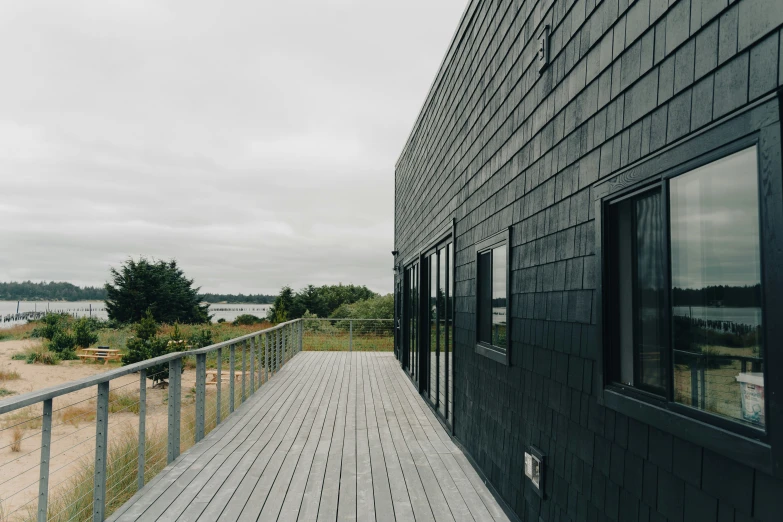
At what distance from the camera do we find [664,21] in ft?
5.62

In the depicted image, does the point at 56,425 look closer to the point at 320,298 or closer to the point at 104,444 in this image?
the point at 104,444

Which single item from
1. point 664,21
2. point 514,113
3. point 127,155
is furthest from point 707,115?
point 127,155

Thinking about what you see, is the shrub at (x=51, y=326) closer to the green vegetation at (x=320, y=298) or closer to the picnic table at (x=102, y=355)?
the picnic table at (x=102, y=355)

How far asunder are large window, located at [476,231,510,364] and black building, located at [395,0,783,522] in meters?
0.04

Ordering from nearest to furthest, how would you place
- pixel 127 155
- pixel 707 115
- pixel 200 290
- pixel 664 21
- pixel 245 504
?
pixel 707 115 → pixel 664 21 → pixel 245 504 → pixel 200 290 → pixel 127 155

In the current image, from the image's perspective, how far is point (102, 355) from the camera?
16.9 meters

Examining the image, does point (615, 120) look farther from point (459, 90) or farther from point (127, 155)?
point (127, 155)

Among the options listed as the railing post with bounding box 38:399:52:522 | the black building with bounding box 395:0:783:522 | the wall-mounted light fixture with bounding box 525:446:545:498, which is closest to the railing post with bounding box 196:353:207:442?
the railing post with bounding box 38:399:52:522

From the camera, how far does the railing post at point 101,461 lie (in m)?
2.88

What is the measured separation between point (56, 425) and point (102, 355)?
480 inches

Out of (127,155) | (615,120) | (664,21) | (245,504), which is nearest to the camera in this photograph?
(664,21)

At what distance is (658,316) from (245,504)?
2.73m

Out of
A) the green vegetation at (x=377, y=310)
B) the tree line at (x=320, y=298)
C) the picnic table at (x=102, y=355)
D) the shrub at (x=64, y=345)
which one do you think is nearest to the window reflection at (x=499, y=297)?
the picnic table at (x=102, y=355)

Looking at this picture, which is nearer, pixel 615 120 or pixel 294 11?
pixel 615 120
